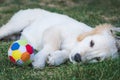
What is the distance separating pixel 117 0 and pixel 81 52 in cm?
684

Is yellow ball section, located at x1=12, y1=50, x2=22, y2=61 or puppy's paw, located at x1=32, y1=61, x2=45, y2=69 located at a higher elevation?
yellow ball section, located at x1=12, y1=50, x2=22, y2=61

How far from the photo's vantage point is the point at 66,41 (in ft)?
20.9

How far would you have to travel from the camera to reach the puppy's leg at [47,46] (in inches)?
232

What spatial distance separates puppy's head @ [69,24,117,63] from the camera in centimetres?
590

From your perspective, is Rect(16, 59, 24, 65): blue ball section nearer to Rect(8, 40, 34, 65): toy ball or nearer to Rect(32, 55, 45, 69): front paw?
Rect(8, 40, 34, 65): toy ball

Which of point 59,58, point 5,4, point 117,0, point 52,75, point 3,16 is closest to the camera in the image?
point 52,75

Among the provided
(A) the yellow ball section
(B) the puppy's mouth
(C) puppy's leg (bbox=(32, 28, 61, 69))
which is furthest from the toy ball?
(B) the puppy's mouth

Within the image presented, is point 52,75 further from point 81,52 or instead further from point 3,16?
point 3,16

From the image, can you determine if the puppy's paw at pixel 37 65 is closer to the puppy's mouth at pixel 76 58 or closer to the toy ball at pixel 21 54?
the toy ball at pixel 21 54

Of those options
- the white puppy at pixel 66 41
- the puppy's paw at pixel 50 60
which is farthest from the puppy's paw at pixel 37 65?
the puppy's paw at pixel 50 60

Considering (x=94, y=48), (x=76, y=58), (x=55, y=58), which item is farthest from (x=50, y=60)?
(x=94, y=48)

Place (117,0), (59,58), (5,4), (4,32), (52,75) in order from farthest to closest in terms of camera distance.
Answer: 1. (117,0)
2. (5,4)
3. (4,32)
4. (59,58)
5. (52,75)

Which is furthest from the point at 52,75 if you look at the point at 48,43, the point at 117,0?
the point at 117,0

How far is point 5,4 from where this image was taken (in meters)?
11.6
